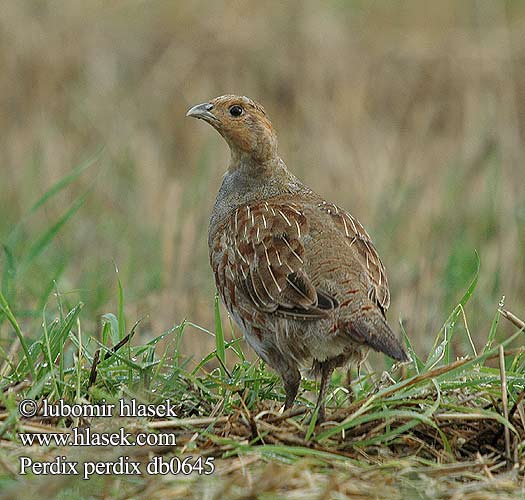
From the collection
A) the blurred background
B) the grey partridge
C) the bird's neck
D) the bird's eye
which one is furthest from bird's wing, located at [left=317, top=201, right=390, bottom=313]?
the blurred background

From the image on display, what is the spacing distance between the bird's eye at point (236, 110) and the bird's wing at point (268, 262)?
601 millimetres

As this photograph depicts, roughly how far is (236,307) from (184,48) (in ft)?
23.2

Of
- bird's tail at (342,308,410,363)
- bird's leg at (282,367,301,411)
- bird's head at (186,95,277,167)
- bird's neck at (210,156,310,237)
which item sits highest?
bird's head at (186,95,277,167)

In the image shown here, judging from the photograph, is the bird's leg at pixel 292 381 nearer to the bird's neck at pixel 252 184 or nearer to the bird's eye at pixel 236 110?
the bird's neck at pixel 252 184

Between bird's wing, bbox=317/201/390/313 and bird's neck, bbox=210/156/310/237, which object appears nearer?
bird's wing, bbox=317/201/390/313

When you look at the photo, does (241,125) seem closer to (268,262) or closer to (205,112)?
(205,112)

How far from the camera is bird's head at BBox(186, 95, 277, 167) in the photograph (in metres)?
5.15

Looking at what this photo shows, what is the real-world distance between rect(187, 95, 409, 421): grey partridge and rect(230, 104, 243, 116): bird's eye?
18.6 inches

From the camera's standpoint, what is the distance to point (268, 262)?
14.1 ft

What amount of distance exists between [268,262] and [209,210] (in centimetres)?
364

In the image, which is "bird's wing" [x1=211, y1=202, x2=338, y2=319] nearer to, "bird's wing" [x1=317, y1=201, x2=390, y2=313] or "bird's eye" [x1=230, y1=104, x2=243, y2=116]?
"bird's wing" [x1=317, y1=201, x2=390, y2=313]

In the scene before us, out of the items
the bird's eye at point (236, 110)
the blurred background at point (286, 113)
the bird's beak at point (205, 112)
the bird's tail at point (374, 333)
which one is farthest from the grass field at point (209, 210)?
the bird's eye at point (236, 110)

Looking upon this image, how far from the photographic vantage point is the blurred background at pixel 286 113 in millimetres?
8789

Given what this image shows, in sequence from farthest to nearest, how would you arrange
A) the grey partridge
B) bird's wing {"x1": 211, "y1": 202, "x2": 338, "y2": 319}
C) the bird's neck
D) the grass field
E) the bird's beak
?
1. the bird's beak
2. the bird's neck
3. bird's wing {"x1": 211, "y1": 202, "x2": 338, "y2": 319}
4. the grey partridge
5. the grass field
